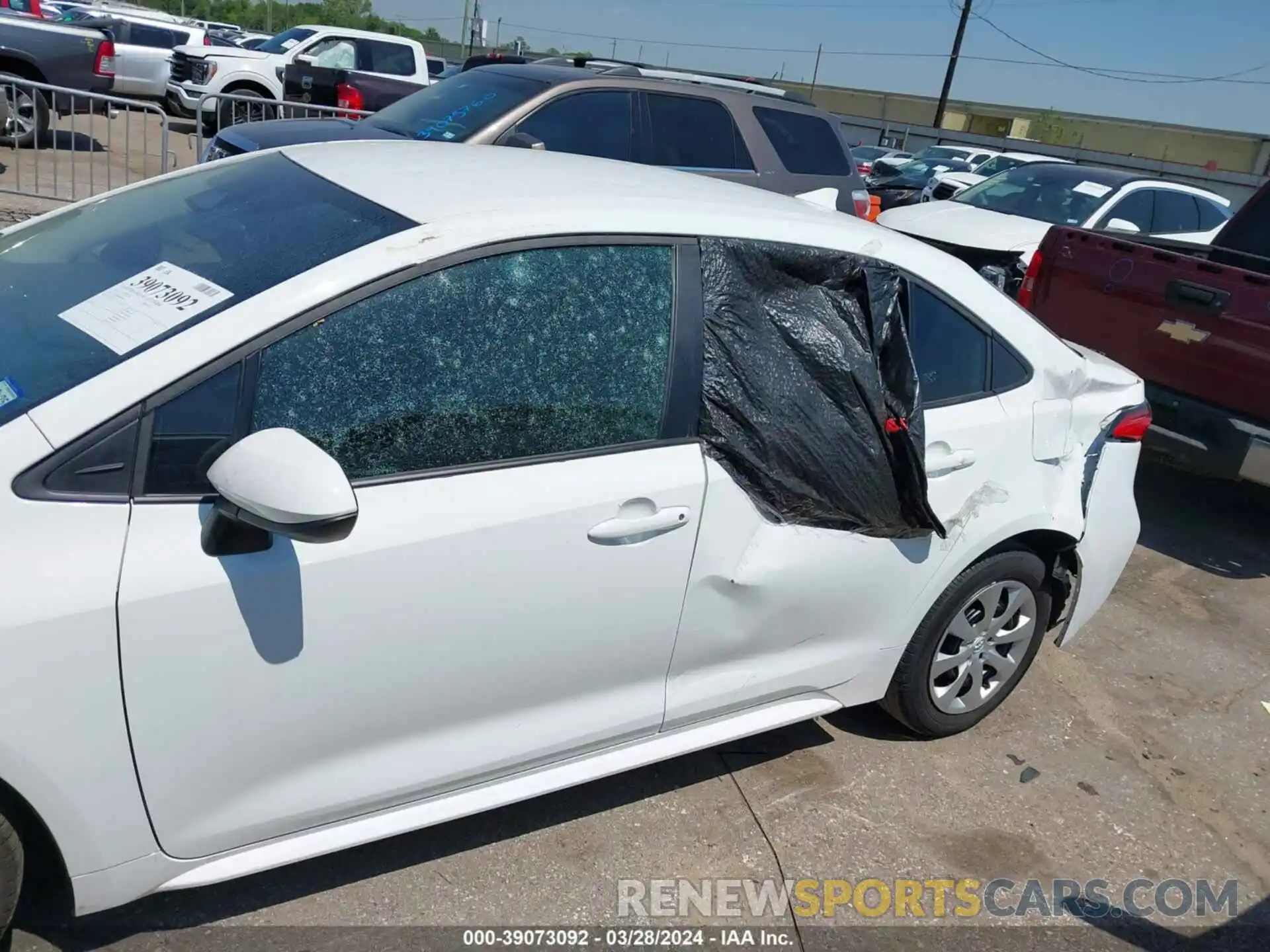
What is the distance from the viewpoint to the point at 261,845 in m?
2.29

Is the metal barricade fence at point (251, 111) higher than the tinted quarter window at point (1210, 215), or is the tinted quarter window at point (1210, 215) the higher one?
the tinted quarter window at point (1210, 215)

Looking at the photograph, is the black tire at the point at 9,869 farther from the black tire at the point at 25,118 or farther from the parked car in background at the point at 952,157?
the parked car in background at the point at 952,157

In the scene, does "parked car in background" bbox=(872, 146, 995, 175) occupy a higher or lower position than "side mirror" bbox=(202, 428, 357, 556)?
higher

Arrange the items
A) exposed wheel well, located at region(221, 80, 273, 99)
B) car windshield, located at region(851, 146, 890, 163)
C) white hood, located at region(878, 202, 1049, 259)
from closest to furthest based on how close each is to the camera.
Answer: white hood, located at region(878, 202, 1049, 259) → exposed wheel well, located at region(221, 80, 273, 99) → car windshield, located at region(851, 146, 890, 163)

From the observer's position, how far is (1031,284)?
6344 millimetres

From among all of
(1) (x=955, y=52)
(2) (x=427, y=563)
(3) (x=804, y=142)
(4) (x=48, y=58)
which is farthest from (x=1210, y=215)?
(1) (x=955, y=52)

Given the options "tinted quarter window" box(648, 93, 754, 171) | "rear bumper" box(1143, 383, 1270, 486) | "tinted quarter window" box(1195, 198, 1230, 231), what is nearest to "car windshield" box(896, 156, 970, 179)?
"tinted quarter window" box(1195, 198, 1230, 231)

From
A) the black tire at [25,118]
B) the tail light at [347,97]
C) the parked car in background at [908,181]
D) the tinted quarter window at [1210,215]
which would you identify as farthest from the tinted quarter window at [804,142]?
the black tire at [25,118]

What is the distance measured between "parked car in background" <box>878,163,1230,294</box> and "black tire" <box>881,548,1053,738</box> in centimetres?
592

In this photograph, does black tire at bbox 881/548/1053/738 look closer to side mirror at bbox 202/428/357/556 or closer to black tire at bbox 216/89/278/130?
side mirror at bbox 202/428/357/556

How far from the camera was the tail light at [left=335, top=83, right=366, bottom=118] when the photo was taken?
44.0ft

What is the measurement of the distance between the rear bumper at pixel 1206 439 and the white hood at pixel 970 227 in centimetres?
367

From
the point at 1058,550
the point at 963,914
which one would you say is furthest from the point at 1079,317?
the point at 963,914

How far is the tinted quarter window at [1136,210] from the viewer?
33.5 feet
